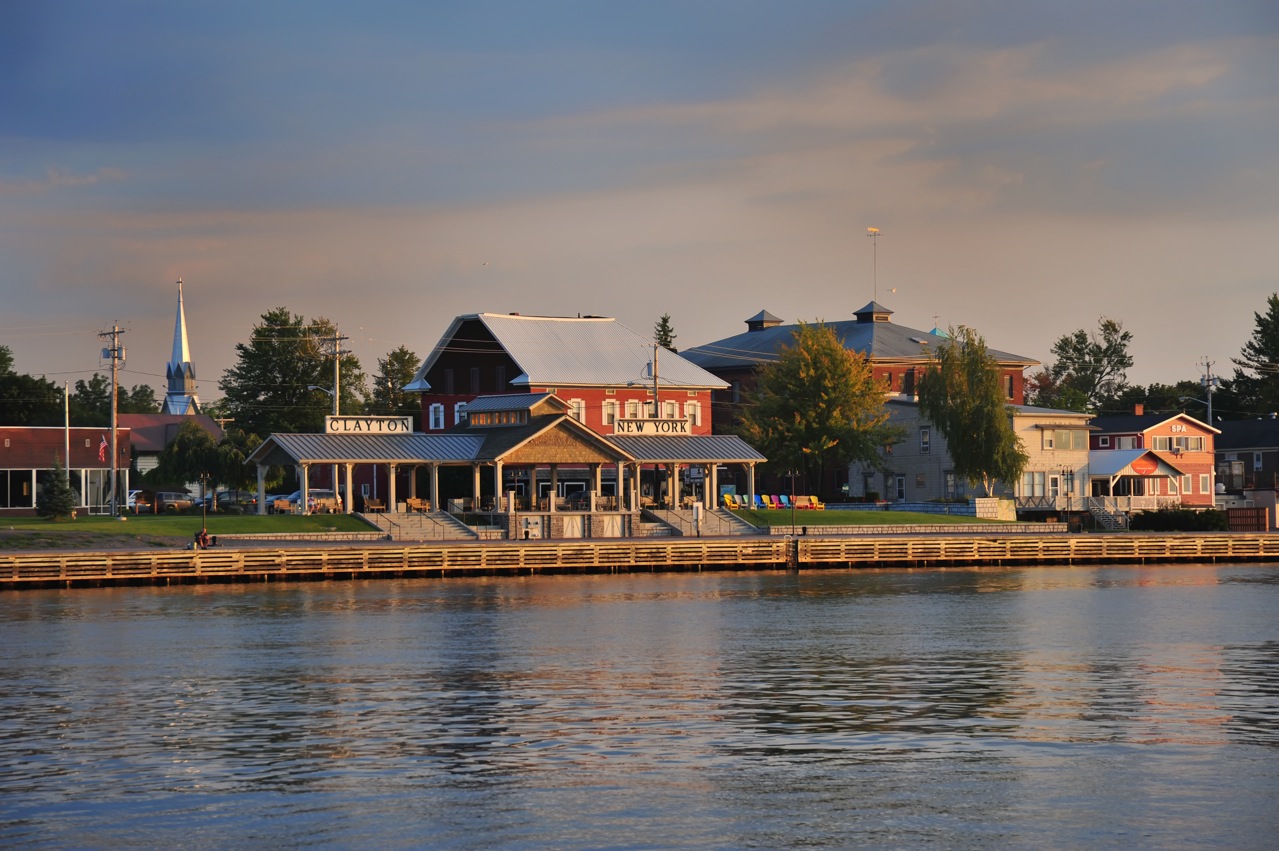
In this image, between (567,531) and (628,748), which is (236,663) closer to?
(628,748)

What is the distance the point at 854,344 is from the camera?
127188 mm

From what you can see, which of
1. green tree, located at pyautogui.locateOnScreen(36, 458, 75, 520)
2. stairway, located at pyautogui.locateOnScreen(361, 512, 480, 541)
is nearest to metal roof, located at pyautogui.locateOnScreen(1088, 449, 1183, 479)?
stairway, located at pyautogui.locateOnScreen(361, 512, 480, 541)

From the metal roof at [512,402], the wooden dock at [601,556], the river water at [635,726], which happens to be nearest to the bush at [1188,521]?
the wooden dock at [601,556]

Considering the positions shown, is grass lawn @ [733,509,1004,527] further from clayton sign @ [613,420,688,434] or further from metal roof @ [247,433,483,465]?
metal roof @ [247,433,483,465]

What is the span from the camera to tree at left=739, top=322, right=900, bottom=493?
105562mm

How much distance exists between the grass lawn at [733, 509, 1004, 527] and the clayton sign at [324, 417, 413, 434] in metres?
19.2

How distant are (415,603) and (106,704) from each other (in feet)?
82.0

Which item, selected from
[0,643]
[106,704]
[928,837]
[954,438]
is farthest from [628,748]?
[954,438]

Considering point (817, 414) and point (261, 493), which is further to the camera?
point (817, 414)

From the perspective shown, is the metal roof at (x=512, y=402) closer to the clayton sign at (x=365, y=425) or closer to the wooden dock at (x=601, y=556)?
the clayton sign at (x=365, y=425)

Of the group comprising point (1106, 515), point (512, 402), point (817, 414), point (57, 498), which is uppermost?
point (512, 402)

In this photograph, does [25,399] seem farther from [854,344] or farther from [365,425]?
[854,344]

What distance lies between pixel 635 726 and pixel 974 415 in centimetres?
7400

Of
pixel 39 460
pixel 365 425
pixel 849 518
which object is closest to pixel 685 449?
pixel 849 518
